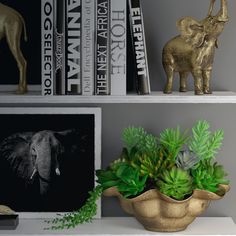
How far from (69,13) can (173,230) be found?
540 mm

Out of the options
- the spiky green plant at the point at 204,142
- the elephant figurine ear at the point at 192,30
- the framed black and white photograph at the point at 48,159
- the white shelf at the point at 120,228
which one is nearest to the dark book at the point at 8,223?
the white shelf at the point at 120,228

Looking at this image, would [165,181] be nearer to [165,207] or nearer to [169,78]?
[165,207]

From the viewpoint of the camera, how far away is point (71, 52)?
5.26 ft

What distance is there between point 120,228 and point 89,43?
1.42 feet

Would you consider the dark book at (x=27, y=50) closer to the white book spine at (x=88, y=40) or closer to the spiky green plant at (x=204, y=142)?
the white book spine at (x=88, y=40)

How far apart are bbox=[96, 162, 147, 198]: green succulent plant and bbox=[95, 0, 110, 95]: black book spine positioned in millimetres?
179

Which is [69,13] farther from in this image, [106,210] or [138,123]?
[106,210]

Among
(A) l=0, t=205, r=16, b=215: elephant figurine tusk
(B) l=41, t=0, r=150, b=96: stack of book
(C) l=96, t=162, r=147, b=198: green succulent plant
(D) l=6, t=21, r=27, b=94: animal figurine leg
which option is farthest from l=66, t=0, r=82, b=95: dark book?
(A) l=0, t=205, r=16, b=215: elephant figurine tusk

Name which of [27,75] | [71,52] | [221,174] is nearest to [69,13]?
[71,52]

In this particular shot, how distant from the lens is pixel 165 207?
1567mm

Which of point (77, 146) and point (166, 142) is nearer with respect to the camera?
point (166, 142)

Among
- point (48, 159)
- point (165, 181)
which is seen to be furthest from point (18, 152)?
point (165, 181)

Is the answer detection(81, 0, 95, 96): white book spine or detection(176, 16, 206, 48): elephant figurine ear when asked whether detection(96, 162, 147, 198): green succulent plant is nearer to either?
detection(81, 0, 95, 96): white book spine

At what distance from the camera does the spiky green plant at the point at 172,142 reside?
1.59 m
